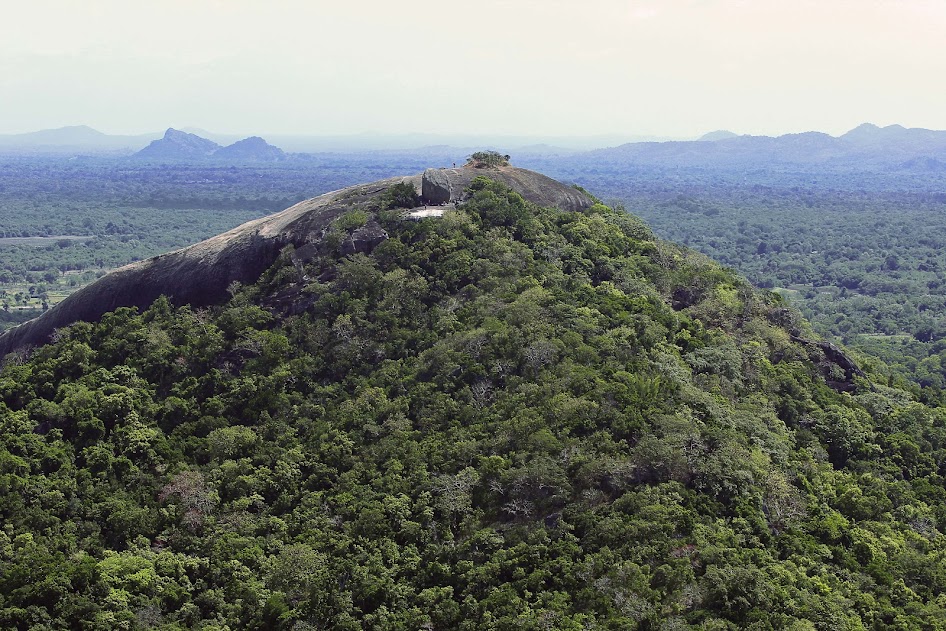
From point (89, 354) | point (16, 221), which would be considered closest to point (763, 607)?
point (89, 354)

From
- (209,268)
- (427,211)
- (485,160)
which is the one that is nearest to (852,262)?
(485,160)

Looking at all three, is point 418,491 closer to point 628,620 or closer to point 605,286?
point 628,620

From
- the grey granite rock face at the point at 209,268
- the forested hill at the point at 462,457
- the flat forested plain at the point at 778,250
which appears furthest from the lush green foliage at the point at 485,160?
the flat forested plain at the point at 778,250

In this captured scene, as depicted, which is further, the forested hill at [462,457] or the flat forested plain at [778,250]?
the flat forested plain at [778,250]

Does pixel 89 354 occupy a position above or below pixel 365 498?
above

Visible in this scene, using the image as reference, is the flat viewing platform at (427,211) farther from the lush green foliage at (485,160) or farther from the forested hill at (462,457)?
the lush green foliage at (485,160)

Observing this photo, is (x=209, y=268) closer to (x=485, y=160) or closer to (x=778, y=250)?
(x=485, y=160)
